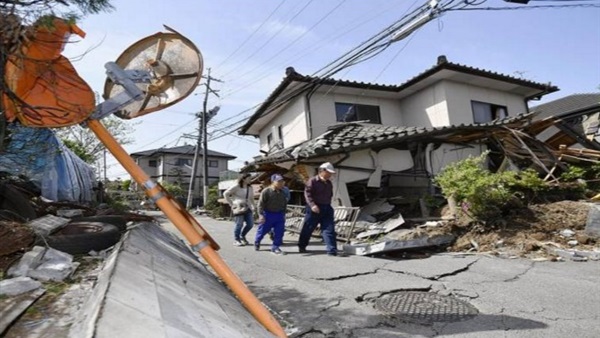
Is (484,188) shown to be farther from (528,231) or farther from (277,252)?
(277,252)

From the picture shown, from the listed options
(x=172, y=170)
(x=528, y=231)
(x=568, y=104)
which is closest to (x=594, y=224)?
(x=528, y=231)

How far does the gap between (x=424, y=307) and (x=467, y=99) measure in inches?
479

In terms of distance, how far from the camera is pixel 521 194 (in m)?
8.01

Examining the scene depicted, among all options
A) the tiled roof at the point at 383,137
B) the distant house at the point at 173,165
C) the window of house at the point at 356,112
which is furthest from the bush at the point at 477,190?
the distant house at the point at 173,165

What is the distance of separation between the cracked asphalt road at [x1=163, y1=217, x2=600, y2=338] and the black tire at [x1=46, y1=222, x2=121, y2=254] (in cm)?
189

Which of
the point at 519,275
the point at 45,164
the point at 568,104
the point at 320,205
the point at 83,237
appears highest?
the point at 568,104

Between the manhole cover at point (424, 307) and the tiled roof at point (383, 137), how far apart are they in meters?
5.44

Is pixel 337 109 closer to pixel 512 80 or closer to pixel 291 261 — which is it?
pixel 512 80

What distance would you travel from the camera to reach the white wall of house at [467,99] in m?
13.4

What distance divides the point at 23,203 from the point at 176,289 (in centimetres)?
362

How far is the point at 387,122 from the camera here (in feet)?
48.5

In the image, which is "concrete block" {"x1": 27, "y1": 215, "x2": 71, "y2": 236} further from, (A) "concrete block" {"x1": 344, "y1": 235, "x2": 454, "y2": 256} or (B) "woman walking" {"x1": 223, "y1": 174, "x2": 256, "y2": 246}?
(A) "concrete block" {"x1": 344, "y1": 235, "x2": 454, "y2": 256}

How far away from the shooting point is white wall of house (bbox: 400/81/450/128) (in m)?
13.4

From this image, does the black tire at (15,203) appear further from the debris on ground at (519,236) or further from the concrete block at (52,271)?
the debris on ground at (519,236)
